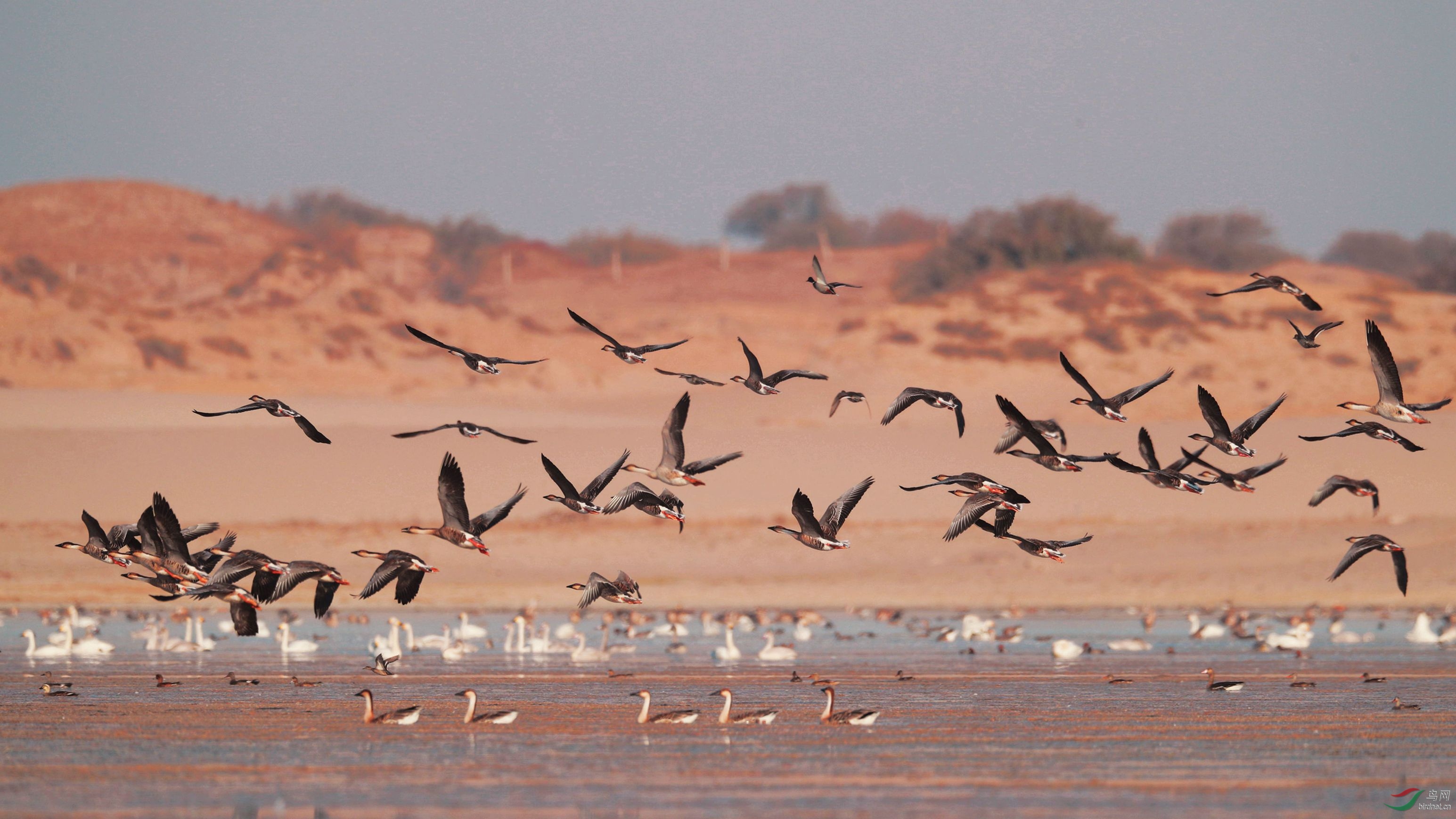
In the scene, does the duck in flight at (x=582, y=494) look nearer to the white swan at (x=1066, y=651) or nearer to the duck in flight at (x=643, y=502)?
the duck in flight at (x=643, y=502)

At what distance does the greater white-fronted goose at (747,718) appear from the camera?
1759 cm

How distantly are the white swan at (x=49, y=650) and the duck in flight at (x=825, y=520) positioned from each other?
11251 millimetres

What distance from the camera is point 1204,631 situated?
86.1 feet

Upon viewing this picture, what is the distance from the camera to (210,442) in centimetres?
4228

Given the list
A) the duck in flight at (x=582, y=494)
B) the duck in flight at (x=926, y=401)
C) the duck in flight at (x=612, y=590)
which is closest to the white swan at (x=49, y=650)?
the duck in flight at (x=612, y=590)

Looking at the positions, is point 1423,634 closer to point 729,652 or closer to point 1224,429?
point 729,652

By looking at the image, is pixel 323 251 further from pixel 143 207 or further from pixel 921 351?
pixel 921 351

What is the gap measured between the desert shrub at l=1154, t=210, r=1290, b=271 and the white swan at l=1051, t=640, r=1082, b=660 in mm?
51229

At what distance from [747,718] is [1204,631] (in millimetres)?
11162

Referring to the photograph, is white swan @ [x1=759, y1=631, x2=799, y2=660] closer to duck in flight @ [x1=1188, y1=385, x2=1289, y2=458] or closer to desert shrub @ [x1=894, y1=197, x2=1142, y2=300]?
duck in flight @ [x1=1188, y1=385, x2=1289, y2=458]

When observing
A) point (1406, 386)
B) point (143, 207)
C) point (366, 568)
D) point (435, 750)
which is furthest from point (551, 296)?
point (435, 750)

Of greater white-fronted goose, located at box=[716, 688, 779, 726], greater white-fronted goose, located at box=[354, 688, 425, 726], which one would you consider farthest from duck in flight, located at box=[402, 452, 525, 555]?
greater white-fronted goose, located at box=[716, 688, 779, 726]

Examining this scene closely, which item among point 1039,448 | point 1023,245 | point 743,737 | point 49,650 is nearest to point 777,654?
point 743,737

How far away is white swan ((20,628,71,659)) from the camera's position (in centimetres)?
2327
